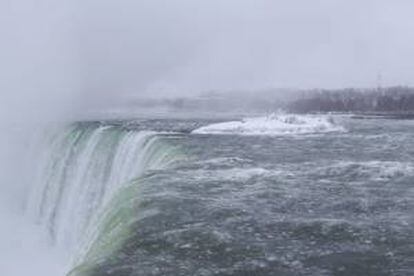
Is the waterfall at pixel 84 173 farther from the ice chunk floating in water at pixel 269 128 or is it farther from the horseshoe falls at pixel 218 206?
the ice chunk floating in water at pixel 269 128

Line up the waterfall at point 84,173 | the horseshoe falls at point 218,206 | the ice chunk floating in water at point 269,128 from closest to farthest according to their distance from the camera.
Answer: the horseshoe falls at point 218,206
the waterfall at point 84,173
the ice chunk floating in water at point 269,128

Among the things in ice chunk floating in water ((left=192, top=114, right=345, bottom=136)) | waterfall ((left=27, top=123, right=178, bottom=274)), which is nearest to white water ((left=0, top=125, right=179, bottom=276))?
waterfall ((left=27, top=123, right=178, bottom=274))

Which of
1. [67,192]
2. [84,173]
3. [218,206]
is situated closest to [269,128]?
[84,173]

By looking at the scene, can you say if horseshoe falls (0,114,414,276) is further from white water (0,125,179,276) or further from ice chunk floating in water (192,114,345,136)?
ice chunk floating in water (192,114,345,136)

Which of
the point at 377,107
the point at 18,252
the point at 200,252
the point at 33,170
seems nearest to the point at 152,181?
Answer: the point at 200,252

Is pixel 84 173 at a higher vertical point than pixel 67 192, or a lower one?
higher

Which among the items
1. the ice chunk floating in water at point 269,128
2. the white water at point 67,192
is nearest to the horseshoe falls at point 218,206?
the white water at point 67,192

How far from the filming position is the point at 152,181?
17594 millimetres

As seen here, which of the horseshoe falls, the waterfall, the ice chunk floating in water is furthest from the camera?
the ice chunk floating in water

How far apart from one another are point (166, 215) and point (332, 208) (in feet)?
11.7

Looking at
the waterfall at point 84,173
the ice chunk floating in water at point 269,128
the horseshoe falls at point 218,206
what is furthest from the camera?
the ice chunk floating in water at point 269,128

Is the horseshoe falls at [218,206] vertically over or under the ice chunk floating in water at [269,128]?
under

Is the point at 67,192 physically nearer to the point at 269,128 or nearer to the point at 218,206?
the point at 269,128

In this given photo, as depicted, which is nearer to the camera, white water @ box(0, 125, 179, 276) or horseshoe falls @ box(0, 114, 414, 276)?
horseshoe falls @ box(0, 114, 414, 276)
